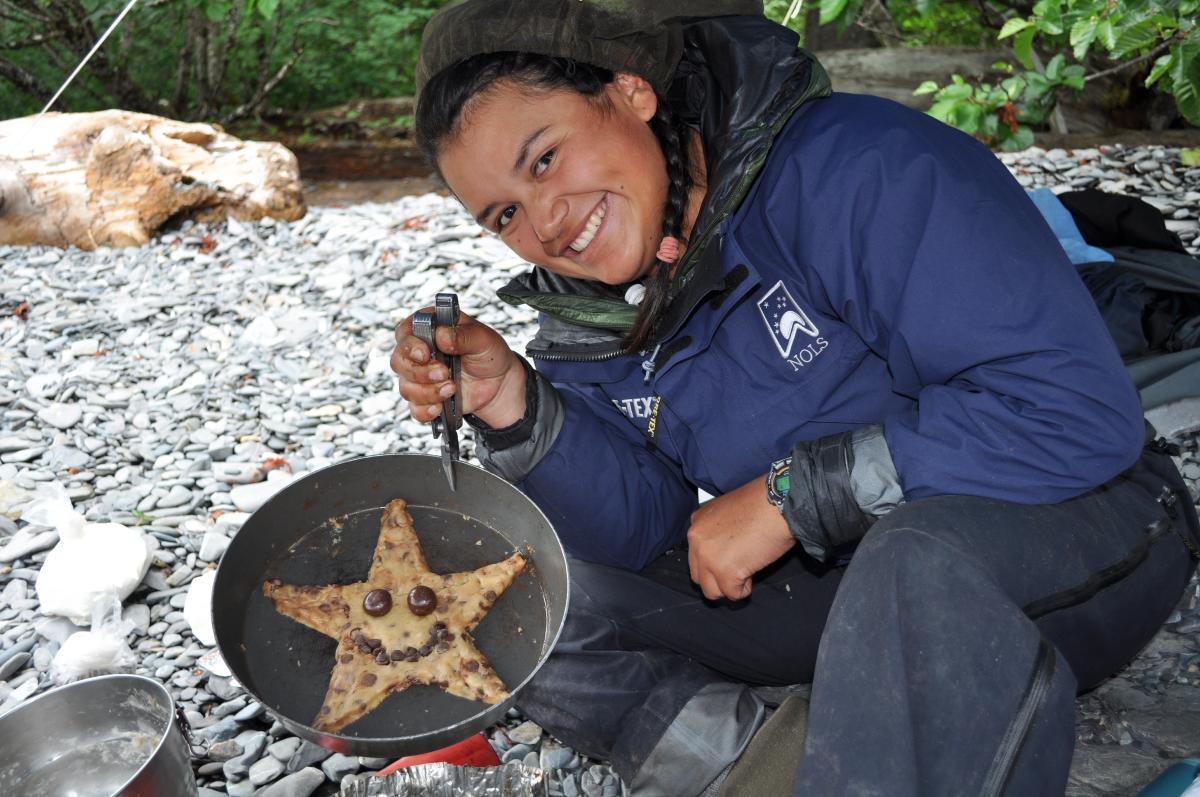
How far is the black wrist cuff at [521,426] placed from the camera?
1838mm

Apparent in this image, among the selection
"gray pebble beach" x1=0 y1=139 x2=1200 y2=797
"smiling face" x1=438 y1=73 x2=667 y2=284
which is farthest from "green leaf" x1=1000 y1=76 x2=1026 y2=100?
"smiling face" x1=438 y1=73 x2=667 y2=284

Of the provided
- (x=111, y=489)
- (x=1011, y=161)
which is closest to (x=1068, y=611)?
(x=111, y=489)

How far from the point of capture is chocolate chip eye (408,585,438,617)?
1632 millimetres

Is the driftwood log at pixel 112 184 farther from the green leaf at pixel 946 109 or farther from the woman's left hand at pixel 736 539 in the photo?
the woman's left hand at pixel 736 539

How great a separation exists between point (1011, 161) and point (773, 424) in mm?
3999

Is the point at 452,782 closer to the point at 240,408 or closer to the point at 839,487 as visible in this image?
the point at 839,487

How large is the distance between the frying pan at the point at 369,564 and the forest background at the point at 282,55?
386cm

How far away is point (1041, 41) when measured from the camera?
6.50 metres

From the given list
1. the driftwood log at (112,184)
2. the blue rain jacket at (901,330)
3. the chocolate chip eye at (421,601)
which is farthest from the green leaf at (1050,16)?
the driftwood log at (112,184)

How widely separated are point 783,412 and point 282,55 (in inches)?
348

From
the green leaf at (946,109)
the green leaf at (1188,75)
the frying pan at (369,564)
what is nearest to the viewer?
the frying pan at (369,564)

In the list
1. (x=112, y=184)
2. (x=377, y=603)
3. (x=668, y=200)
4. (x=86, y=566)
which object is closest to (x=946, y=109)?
(x=668, y=200)

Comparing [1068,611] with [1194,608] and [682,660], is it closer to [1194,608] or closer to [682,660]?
[682,660]

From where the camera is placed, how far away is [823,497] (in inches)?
58.5
